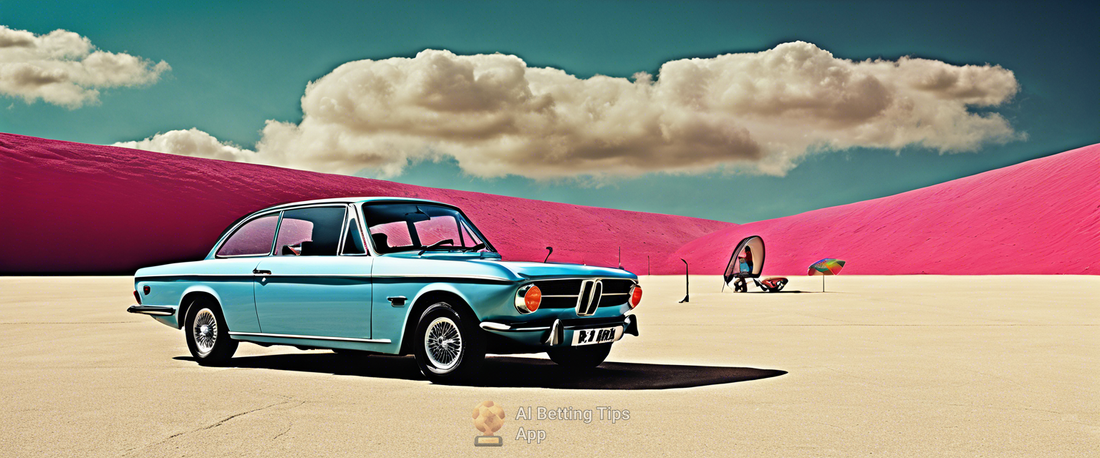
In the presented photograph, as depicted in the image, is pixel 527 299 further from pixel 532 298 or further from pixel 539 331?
pixel 539 331

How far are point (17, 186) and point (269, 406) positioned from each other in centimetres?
6889

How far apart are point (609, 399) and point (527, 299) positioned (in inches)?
41.8

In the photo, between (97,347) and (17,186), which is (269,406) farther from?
(17,186)

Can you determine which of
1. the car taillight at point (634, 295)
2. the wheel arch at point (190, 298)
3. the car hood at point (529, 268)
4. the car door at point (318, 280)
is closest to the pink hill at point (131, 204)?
the wheel arch at point (190, 298)

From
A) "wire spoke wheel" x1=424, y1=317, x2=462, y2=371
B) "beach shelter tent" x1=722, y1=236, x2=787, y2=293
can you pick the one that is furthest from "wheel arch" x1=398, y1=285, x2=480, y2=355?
"beach shelter tent" x1=722, y1=236, x2=787, y2=293

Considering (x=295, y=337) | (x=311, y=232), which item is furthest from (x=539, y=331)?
(x=311, y=232)

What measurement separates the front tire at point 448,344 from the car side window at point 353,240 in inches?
45.0

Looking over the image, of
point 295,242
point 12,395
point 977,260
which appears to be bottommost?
point 12,395

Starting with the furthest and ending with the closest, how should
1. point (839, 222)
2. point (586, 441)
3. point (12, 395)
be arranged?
point (839, 222) → point (12, 395) → point (586, 441)

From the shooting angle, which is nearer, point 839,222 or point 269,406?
point 269,406

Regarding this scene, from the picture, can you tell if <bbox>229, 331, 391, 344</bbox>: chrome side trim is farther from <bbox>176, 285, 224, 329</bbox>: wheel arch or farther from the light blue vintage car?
<bbox>176, 285, 224, 329</bbox>: wheel arch

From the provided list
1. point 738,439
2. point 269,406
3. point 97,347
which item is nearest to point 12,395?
point 269,406

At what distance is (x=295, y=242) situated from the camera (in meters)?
8.50

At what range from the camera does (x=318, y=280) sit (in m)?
7.70
